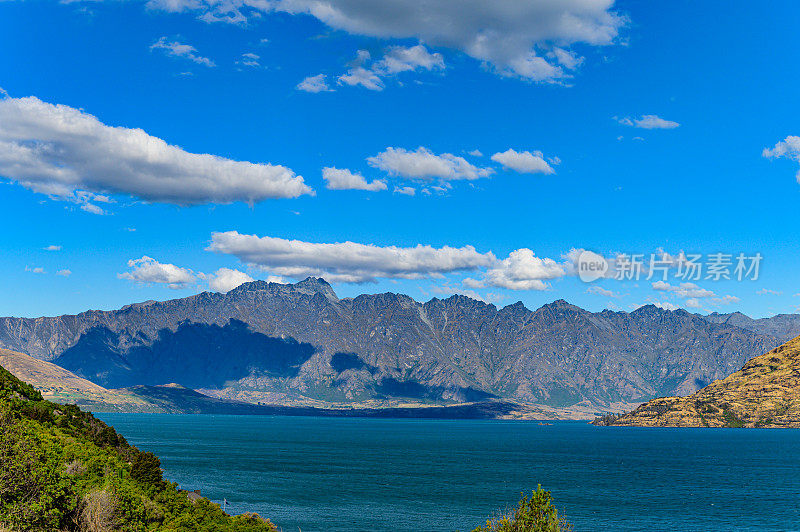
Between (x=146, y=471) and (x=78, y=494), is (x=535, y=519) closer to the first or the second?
(x=78, y=494)

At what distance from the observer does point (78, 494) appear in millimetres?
60688

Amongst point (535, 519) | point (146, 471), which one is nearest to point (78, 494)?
point (146, 471)

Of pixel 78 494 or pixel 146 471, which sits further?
pixel 146 471

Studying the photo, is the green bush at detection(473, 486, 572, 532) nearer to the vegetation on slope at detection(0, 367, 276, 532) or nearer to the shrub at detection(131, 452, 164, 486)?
the vegetation on slope at detection(0, 367, 276, 532)

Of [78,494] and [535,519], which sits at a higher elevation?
[535,519]

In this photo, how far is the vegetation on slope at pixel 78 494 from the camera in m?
52.3

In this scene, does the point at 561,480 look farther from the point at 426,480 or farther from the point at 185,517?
the point at 185,517

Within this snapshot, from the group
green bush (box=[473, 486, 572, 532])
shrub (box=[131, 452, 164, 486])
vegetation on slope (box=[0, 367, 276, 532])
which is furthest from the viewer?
shrub (box=[131, 452, 164, 486])

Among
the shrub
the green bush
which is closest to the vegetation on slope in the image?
the shrub

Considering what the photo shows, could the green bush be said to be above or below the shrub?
above

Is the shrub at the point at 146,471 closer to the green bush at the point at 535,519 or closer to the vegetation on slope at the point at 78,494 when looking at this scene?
the vegetation on slope at the point at 78,494

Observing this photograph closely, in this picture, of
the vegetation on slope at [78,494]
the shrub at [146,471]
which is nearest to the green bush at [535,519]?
the vegetation on slope at [78,494]

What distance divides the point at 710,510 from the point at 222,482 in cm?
12520

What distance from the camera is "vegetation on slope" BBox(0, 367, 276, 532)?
5228 centimetres
